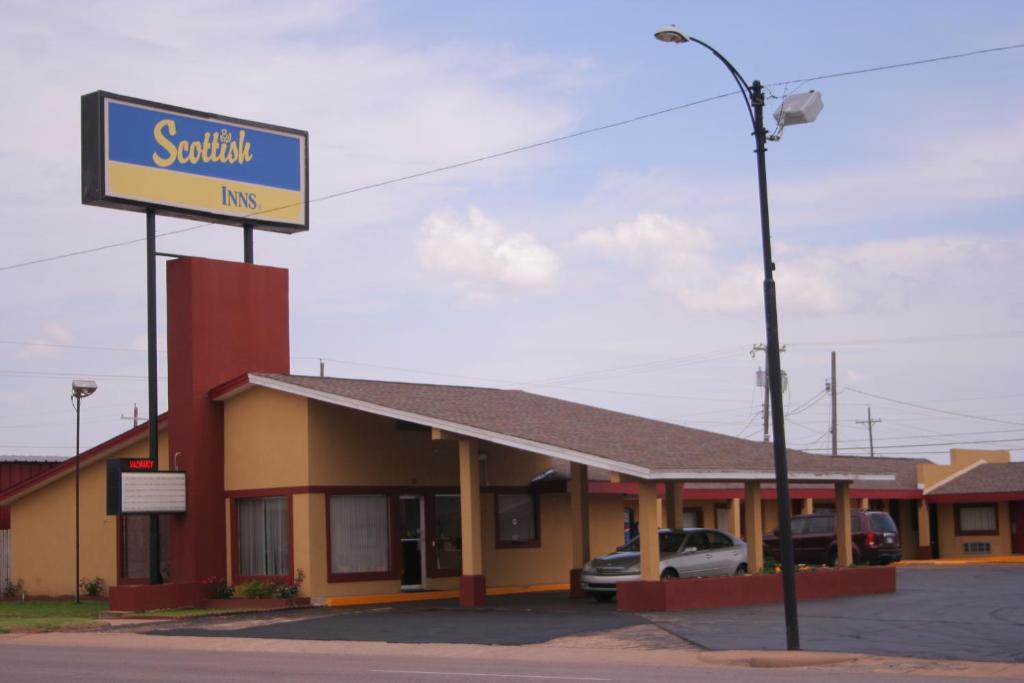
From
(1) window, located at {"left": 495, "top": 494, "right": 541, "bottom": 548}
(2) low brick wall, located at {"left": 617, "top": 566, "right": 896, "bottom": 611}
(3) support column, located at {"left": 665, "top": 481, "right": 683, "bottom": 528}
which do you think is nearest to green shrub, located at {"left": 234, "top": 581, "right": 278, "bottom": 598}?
(1) window, located at {"left": 495, "top": 494, "right": 541, "bottom": 548}

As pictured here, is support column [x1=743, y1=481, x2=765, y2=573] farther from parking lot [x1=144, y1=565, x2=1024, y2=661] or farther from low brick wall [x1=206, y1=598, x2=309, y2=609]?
low brick wall [x1=206, y1=598, x2=309, y2=609]

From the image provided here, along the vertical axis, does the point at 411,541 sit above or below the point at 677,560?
above

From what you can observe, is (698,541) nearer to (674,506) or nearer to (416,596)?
(674,506)

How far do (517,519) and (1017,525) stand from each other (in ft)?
80.4

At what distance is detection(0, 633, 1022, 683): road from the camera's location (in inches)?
600

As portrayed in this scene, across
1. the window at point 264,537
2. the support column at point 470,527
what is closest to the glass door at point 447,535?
the window at point 264,537

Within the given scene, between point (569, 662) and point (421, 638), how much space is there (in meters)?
4.24

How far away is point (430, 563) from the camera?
3045cm

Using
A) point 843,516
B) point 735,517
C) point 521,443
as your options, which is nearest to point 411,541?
point 521,443

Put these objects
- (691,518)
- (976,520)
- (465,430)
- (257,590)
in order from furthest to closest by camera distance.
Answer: (976,520), (691,518), (257,590), (465,430)

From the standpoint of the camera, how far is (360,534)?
95.5 ft

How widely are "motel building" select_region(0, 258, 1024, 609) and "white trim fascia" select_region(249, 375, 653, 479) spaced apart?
43mm

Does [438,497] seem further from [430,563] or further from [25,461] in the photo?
[25,461]

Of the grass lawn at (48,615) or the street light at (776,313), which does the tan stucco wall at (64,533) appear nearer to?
the grass lawn at (48,615)
